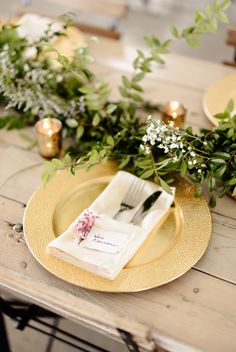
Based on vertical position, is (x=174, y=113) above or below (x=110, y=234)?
above

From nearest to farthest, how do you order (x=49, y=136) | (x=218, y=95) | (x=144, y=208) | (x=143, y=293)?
(x=143, y=293), (x=144, y=208), (x=49, y=136), (x=218, y=95)

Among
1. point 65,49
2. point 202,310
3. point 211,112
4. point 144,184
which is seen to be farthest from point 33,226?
point 65,49

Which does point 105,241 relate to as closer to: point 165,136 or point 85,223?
point 85,223

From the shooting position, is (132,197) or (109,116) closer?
(132,197)

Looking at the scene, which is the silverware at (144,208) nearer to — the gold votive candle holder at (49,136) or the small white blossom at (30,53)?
the gold votive candle holder at (49,136)

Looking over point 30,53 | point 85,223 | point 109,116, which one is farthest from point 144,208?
point 30,53

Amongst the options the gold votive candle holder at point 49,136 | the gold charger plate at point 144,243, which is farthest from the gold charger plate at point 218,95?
the gold votive candle holder at point 49,136

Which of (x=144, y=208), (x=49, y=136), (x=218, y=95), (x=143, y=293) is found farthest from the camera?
(x=218, y=95)

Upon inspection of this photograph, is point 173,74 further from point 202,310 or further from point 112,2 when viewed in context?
point 202,310

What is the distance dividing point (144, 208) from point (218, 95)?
0.53 m

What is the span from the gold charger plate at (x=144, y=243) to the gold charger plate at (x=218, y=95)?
327 mm

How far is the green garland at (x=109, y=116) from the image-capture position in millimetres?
963

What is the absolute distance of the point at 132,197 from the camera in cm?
102

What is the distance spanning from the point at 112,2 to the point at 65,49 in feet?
2.22
